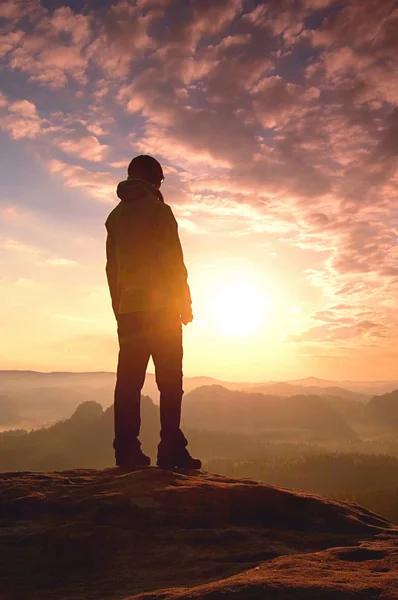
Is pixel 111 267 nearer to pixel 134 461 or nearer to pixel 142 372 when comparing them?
pixel 142 372

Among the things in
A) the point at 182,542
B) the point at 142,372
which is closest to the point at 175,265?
the point at 142,372

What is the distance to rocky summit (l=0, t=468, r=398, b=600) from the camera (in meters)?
3.06

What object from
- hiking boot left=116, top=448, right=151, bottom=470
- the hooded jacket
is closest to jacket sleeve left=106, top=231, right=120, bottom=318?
the hooded jacket

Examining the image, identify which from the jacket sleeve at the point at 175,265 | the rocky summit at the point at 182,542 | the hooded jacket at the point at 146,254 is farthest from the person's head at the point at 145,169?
the rocky summit at the point at 182,542

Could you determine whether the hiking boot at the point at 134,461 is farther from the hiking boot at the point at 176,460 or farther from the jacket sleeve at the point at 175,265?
the jacket sleeve at the point at 175,265

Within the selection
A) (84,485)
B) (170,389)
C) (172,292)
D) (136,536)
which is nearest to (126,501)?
(136,536)

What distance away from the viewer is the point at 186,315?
25.5ft

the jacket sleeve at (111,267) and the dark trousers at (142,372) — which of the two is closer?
the dark trousers at (142,372)

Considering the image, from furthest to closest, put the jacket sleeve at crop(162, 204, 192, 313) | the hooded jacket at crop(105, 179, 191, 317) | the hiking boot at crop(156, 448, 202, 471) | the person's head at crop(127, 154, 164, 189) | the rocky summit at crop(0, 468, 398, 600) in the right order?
the person's head at crop(127, 154, 164, 189), the jacket sleeve at crop(162, 204, 192, 313), the hooded jacket at crop(105, 179, 191, 317), the hiking boot at crop(156, 448, 202, 471), the rocky summit at crop(0, 468, 398, 600)

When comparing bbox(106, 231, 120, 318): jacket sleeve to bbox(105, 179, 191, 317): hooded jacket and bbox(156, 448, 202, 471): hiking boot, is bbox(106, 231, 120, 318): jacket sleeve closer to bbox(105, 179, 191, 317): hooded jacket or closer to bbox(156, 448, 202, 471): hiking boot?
bbox(105, 179, 191, 317): hooded jacket

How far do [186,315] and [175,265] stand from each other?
905 mm

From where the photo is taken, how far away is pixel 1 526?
4598mm

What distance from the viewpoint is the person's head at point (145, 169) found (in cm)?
833

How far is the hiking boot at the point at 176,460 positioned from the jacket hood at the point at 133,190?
444 centimetres
